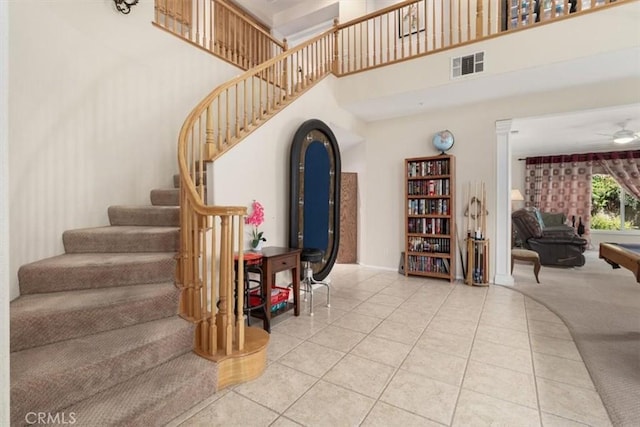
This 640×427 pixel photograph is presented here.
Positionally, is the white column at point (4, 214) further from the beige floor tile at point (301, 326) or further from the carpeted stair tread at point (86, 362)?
the beige floor tile at point (301, 326)

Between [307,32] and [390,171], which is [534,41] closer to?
[390,171]

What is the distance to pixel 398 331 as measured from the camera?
2.75m

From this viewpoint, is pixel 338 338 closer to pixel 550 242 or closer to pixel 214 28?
pixel 214 28

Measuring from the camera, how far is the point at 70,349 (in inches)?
62.7

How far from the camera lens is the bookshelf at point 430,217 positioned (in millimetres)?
4613

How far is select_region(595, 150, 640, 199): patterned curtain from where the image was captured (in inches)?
286

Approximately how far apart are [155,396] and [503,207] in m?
4.73

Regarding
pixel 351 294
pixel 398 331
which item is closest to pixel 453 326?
pixel 398 331

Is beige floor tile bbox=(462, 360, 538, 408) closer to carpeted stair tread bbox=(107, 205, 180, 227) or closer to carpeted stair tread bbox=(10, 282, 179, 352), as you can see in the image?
carpeted stair tread bbox=(10, 282, 179, 352)

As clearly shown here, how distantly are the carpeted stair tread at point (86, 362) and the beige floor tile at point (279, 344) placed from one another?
2.17 ft

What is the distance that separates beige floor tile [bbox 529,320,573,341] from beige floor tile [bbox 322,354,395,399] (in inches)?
65.6

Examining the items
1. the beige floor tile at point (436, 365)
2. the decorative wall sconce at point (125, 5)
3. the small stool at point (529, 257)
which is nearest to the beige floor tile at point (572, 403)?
the beige floor tile at point (436, 365)

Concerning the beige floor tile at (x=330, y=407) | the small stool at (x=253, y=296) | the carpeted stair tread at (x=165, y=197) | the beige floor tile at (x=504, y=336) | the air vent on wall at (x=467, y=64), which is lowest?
the beige floor tile at (x=330, y=407)

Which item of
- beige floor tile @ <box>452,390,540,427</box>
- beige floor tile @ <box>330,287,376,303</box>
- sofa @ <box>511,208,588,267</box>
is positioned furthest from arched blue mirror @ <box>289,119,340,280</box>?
sofa @ <box>511,208,588,267</box>
